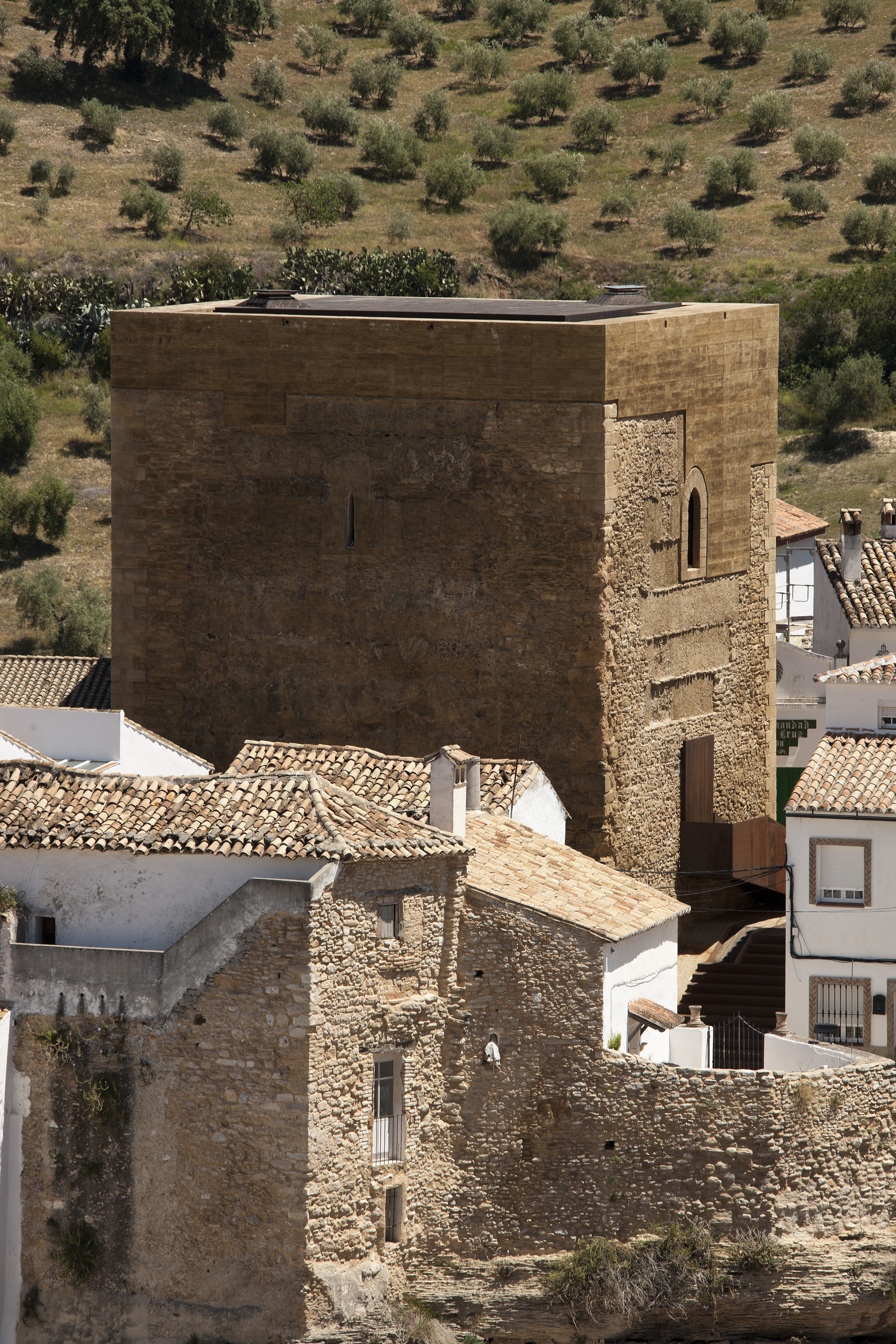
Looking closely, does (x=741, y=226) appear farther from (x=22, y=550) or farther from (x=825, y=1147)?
(x=825, y=1147)

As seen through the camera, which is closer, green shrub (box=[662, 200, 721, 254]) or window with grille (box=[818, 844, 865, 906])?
window with grille (box=[818, 844, 865, 906])

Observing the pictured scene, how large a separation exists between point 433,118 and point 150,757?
42558 millimetres

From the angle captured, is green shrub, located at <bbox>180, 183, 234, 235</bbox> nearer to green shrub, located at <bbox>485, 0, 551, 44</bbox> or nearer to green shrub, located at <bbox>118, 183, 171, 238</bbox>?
green shrub, located at <bbox>118, 183, 171, 238</bbox>

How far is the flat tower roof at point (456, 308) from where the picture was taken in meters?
25.6

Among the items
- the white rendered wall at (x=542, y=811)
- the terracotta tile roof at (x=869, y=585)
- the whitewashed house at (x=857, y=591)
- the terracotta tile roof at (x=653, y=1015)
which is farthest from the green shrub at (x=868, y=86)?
the terracotta tile roof at (x=653, y=1015)

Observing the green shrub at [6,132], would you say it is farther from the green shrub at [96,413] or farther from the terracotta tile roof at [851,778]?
the terracotta tile roof at [851,778]

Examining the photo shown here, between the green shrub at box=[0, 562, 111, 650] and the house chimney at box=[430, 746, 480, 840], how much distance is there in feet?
70.0

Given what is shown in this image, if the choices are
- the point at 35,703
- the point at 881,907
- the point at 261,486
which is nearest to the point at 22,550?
the point at 35,703

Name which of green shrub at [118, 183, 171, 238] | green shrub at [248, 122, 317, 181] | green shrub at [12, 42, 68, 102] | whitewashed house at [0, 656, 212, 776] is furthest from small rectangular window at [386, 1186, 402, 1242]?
green shrub at [12, 42, 68, 102]

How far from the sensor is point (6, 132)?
189 feet

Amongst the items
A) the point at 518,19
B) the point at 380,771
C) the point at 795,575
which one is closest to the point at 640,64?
the point at 518,19

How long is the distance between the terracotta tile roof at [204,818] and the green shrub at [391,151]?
4416 centimetres

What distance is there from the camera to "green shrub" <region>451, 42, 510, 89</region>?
6694 centimetres

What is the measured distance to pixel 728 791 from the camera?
2725 centimetres
